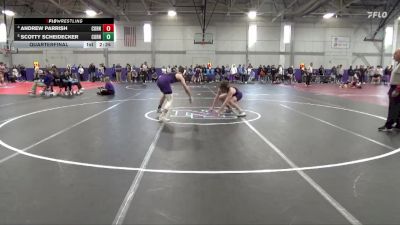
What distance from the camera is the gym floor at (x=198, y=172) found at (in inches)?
147

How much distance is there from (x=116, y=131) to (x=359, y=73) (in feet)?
85.5

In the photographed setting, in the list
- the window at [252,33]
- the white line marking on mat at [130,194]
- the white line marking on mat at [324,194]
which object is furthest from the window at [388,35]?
the white line marking on mat at [130,194]

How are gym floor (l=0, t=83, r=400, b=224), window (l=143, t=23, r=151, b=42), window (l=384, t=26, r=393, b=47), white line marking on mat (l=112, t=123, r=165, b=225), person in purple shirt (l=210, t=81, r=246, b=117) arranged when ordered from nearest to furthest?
1. white line marking on mat (l=112, t=123, r=165, b=225)
2. gym floor (l=0, t=83, r=400, b=224)
3. person in purple shirt (l=210, t=81, r=246, b=117)
4. window (l=143, t=23, r=151, b=42)
5. window (l=384, t=26, r=393, b=47)

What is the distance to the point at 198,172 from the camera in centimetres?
512

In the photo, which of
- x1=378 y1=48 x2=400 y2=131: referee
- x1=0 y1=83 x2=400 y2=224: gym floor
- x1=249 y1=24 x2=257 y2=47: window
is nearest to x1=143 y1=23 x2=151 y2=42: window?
x1=249 y1=24 x2=257 y2=47: window

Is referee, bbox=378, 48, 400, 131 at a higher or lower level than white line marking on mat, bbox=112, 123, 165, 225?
higher

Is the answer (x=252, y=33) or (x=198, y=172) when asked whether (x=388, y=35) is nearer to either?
(x=252, y=33)

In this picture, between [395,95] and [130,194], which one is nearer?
[130,194]

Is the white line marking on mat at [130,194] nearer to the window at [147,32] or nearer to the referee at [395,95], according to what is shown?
the referee at [395,95]

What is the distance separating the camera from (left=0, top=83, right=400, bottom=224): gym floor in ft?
12.2
